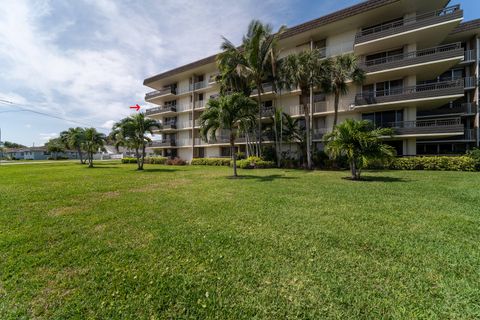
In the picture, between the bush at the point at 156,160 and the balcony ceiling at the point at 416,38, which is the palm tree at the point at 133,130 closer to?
the bush at the point at 156,160

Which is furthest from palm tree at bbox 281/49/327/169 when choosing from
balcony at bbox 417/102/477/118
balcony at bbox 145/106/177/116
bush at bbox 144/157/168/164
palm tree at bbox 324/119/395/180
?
bush at bbox 144/157/168/164

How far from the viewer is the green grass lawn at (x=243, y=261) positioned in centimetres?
254

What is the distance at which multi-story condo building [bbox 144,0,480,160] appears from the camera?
16469 mm

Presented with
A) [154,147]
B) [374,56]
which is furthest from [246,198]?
[154,147]

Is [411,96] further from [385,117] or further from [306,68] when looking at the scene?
[306,68]

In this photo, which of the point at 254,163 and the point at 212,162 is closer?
the point at 254,163

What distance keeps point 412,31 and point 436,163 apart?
11.0 m

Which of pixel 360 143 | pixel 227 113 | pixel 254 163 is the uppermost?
pixel 227 113

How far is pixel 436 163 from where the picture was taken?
1569cm

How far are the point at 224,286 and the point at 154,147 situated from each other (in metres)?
35.1

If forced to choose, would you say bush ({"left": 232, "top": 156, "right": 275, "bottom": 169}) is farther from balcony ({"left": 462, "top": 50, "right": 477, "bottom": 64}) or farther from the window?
balcony ({"left": 462, "top": 50, "right": 477, "bottom": 64})

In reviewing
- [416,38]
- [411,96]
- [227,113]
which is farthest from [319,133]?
[227,113]

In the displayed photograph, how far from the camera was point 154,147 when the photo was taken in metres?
34.5

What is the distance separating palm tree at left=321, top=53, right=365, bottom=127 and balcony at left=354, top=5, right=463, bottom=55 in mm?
2849
